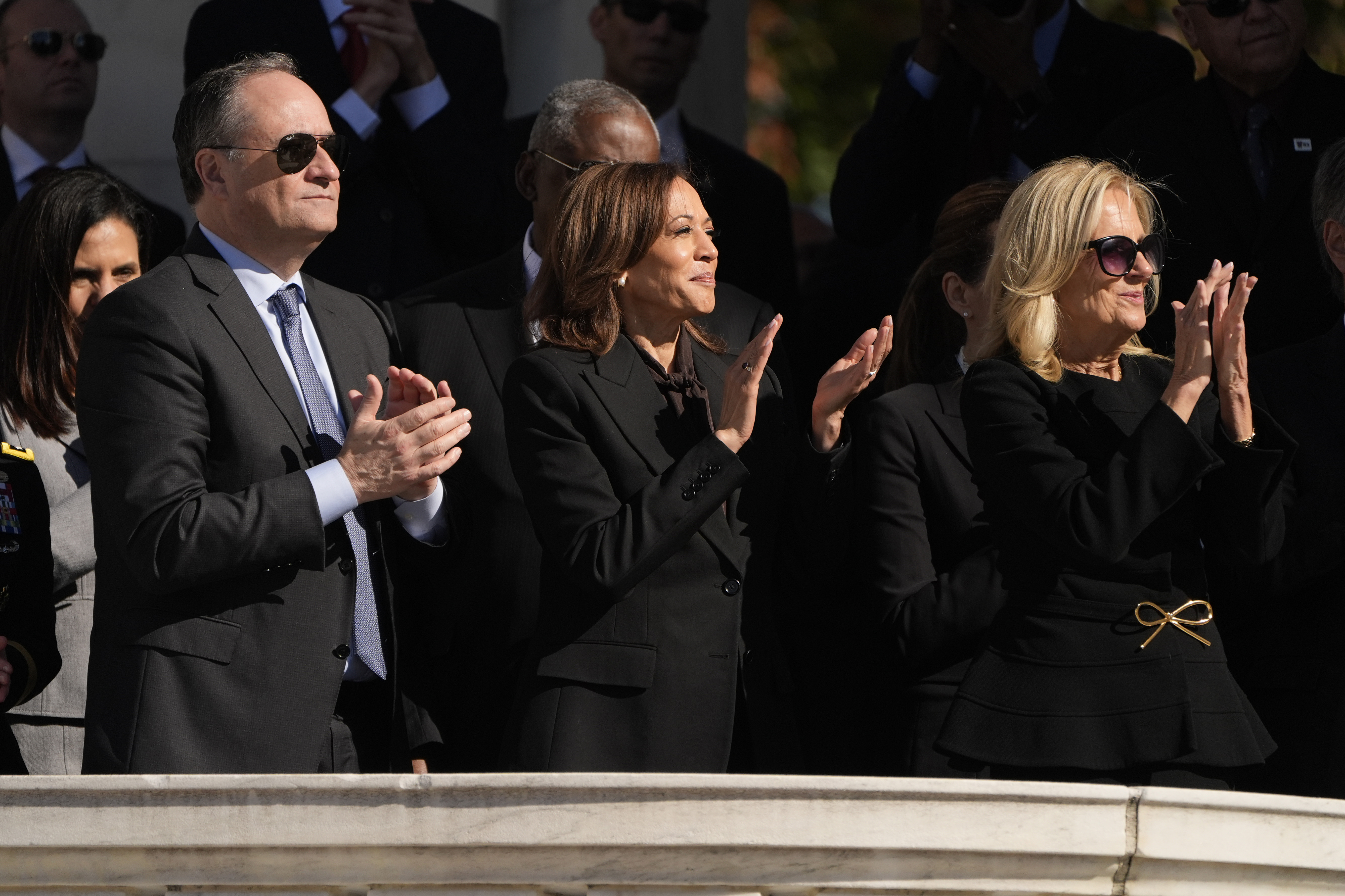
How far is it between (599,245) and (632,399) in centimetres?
37

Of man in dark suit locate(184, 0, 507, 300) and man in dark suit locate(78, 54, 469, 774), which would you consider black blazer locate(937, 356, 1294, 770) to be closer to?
man in dark suit locate(78, 54, 469, 774)

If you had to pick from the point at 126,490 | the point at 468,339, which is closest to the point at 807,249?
the point at 468,339

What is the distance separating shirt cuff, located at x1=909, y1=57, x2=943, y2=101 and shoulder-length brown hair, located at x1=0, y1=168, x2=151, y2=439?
91.9 inches

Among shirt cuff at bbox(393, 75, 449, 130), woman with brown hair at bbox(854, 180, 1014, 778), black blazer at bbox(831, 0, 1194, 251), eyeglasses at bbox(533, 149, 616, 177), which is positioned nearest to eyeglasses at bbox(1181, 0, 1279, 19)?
black blazer at bbox(831, 0, 1194, 251)

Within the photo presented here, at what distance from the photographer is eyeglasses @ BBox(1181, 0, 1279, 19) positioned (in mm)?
5316

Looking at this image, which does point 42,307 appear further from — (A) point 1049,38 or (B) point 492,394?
(A) point 1049,38

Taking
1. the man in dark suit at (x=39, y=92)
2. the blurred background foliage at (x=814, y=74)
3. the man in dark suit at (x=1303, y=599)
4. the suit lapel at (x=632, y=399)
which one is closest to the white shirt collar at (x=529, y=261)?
the suit lapel at (x=632, y=399)

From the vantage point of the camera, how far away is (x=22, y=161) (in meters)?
6.08

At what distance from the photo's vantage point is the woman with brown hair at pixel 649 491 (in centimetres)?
386

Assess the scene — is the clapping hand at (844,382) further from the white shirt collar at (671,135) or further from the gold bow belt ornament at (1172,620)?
the white shirt collar at (671,135)

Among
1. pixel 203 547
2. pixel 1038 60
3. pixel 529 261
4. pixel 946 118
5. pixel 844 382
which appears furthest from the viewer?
pixel 1038 60

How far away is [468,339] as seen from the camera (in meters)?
4.87

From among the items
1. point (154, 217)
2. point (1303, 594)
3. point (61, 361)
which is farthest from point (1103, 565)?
point (154, 217)

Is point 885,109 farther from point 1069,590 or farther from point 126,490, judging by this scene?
point 126,490
